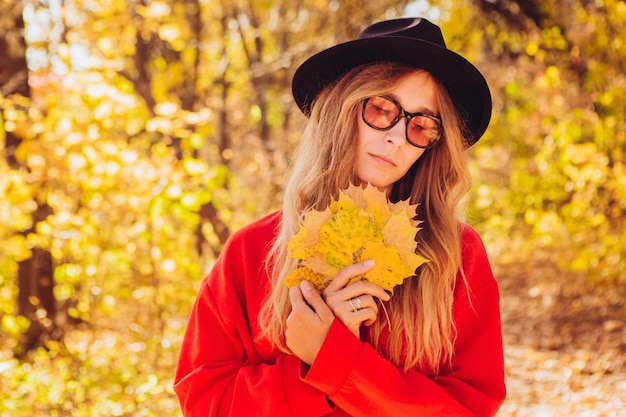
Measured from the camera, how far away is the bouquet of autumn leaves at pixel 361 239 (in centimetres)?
166

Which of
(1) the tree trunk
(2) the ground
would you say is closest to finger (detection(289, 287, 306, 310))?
(1) the tree trunk

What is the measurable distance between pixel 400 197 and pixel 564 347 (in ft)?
16.3

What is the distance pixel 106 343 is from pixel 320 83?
3.87m

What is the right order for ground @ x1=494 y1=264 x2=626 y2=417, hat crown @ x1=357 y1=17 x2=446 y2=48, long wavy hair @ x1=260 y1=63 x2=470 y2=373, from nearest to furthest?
1. long wavy hair @ x1=260 y1=63 x2=470 y2=373
2. hat crown @ x1=357 y1=17 x2=446 y2=48
3. ground @ x1=494 y1=264 x2=626 y2=417

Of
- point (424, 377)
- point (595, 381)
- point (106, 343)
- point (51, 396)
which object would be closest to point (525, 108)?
point (595, 381)

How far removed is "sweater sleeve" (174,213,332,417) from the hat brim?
501 millimetres

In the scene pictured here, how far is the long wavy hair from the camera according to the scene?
187 cm

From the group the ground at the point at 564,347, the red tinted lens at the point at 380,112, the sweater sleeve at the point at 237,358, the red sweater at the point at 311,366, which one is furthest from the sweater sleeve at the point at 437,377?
the ground at the point at 564,347

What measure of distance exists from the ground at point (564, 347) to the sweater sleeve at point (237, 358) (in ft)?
12.4

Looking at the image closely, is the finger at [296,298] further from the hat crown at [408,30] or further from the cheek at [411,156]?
the hat crown at [408,30]

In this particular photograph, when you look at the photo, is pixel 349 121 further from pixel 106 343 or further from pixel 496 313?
pixel 106 343

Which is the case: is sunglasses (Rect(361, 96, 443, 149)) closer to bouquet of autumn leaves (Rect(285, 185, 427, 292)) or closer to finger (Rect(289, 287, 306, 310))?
bouquet of autumn leaves (Rect(285, 185, 427, 292))

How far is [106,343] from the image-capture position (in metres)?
5.32

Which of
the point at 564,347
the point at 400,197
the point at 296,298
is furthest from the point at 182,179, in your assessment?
the point at 564,347
